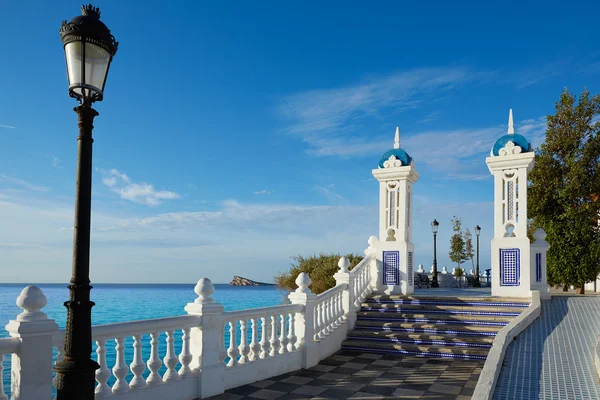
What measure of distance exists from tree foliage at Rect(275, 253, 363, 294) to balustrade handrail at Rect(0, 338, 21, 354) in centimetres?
1232

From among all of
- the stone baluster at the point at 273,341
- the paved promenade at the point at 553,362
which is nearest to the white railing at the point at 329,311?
the stone baluster at the point at 273,341

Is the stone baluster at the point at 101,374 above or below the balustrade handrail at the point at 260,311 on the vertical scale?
below

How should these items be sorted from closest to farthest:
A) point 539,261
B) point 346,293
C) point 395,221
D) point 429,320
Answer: point 429,320, point 346,293, point 395,221, point 539,261

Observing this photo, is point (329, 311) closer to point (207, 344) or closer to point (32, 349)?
point (207, 344)

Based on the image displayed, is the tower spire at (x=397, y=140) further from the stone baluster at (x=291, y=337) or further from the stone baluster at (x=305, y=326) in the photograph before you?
the stone baluster at (x=291, y=337)

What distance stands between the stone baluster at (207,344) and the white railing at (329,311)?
8.48ft

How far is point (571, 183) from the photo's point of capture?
15586mm

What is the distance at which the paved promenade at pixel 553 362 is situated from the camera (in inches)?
180

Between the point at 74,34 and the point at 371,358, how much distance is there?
268 inches

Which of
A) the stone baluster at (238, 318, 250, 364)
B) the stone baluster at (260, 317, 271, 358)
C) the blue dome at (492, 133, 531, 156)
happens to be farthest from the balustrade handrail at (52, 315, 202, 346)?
the blue dome at (492, 133, 531, 156)

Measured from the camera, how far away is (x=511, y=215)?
1116 centimetres

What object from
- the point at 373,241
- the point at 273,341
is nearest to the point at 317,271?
the point at 373,241

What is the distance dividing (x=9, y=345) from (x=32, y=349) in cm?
18

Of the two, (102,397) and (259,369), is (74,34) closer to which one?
(102,397)
